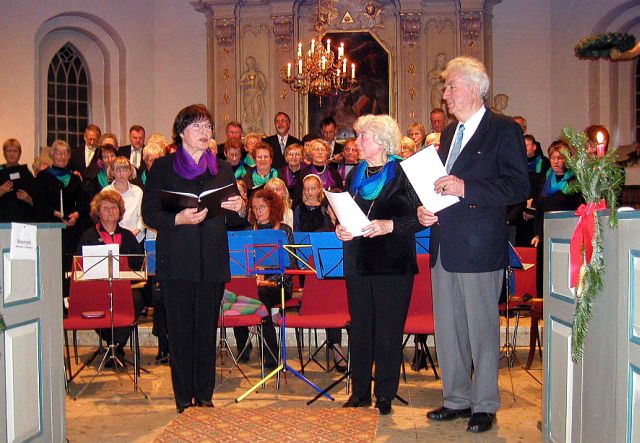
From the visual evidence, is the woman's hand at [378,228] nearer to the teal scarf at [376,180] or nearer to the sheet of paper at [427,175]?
the teal scarf at [376,180]

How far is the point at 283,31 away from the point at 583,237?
420 inches

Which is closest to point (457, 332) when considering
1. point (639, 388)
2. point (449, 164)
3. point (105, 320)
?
point (449, 164)

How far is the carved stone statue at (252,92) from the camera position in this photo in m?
13.3

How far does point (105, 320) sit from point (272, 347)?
54.3 inches

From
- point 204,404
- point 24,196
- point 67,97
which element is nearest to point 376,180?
point 204,404

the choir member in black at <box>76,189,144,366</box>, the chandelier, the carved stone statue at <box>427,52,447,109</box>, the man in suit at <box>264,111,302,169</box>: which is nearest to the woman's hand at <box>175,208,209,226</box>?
the choir member in black at <box>76,189,144,366</box>

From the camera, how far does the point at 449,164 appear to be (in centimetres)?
449

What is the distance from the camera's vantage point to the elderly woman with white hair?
4688 millimetres

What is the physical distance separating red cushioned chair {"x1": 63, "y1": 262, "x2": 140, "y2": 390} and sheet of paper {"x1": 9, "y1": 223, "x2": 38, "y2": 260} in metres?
2.01

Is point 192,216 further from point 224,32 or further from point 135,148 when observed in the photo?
point 224,32

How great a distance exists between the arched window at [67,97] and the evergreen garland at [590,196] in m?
11.1

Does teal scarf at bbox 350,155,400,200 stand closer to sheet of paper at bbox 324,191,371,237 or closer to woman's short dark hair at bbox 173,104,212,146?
sheet of paper at bbox 324,191,371,237

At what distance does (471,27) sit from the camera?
42.3ft

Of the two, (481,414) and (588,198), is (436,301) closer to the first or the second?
(481,414)
